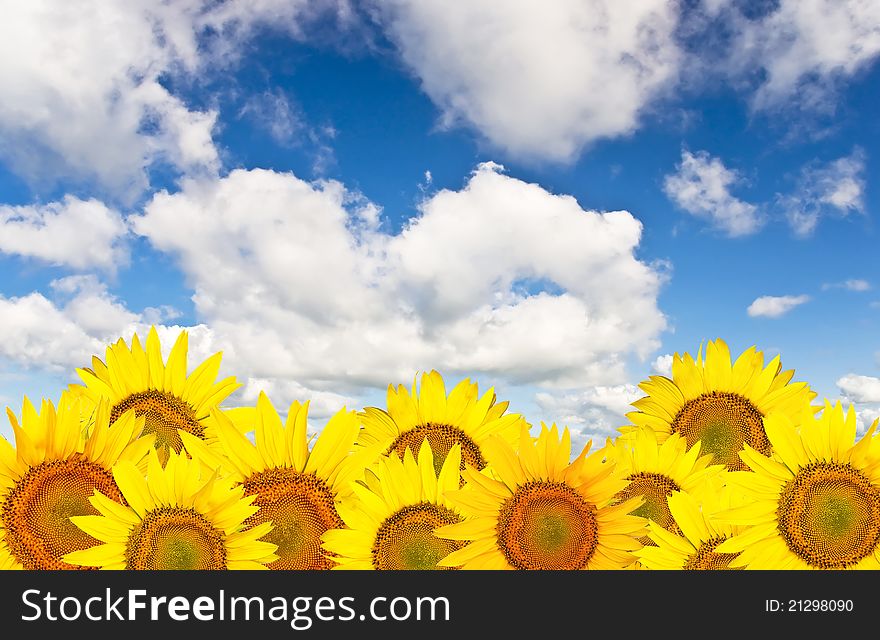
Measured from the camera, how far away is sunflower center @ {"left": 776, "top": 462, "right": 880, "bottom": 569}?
6.99 feet

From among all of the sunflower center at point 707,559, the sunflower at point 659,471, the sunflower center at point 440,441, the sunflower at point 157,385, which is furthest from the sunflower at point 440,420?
the sunflower center at point 707,559

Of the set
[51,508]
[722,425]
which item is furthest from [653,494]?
[51,508]

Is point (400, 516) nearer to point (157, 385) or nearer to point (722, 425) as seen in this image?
point (157, 385)

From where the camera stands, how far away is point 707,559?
7.77ft

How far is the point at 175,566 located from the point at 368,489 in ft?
1.66

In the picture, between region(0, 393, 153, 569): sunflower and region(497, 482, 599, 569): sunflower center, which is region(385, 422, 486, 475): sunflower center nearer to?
region(497, 482, 599, 569): sunflower center

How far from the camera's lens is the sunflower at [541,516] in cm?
186

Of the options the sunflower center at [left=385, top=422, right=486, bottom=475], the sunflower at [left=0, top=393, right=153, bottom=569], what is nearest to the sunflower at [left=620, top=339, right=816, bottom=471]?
the sunflower center at [left=385, top=422, right=486, bottom=475]

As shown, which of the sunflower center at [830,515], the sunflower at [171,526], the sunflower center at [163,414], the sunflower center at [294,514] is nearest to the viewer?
the sunflower at [171,526]

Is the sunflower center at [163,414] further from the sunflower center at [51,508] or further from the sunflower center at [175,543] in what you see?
the sunflower center at [175,543]

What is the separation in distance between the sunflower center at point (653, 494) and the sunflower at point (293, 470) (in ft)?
3.59

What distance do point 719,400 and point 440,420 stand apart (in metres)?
1.32

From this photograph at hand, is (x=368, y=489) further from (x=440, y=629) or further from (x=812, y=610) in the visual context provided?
(x=812, y=610)

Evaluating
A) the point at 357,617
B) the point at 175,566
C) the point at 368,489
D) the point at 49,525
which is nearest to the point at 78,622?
the point at 175,566
